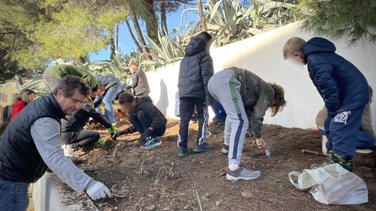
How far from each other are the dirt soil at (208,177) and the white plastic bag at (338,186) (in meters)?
0.06

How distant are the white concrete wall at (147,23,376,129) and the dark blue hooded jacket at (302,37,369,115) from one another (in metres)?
0.93

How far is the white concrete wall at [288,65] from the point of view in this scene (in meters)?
4.43

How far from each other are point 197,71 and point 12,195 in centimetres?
239

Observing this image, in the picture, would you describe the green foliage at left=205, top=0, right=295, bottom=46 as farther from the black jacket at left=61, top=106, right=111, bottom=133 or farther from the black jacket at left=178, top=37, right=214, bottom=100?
the black jacket at left=61, top=106, right=111, bottom=133

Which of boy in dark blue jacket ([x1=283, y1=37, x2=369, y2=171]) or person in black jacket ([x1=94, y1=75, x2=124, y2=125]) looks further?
person in black jacket ([x1=94, y1=75, x2=124, y2=125])

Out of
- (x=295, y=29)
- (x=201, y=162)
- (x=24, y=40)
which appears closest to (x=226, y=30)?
(x=295, y=29)

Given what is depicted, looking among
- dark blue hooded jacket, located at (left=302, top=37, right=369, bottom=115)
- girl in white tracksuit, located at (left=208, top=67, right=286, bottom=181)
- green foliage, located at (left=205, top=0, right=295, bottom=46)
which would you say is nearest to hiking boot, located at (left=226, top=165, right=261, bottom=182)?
girl in white tracksuit, located at (left=208, top=67, right=286, bottom=181)

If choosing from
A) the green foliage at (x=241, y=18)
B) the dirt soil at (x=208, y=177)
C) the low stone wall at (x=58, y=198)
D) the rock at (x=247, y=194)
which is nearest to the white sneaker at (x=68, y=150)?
the dirt soil at (x=208, y=177)

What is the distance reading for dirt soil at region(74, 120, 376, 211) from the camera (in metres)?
3.09

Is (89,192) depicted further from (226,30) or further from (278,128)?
(226,30)

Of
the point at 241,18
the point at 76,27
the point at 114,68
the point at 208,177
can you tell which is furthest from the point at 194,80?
the point at 114,68

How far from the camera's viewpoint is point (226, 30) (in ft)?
24.5

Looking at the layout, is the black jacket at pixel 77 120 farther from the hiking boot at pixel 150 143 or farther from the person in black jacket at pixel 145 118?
the hiking boot at pixel 150 143

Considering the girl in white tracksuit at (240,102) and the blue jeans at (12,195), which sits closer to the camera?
the blue jeans at (12,195)
